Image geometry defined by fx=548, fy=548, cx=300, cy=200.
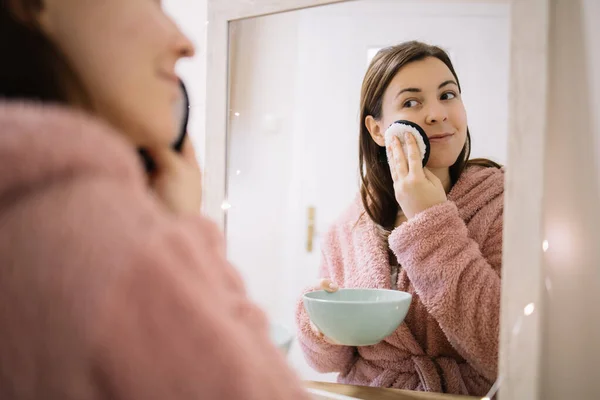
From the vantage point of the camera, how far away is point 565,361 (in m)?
0.61

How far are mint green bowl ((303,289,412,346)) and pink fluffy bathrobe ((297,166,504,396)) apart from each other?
0.02 meters

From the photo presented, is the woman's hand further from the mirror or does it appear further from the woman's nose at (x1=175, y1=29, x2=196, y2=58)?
the mirror

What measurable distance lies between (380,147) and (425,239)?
0.13 metres

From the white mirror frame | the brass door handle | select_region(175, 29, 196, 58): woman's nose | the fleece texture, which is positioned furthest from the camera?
the brass door handle

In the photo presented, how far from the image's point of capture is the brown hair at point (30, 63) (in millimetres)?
298

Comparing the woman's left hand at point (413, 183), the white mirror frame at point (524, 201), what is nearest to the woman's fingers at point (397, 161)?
the woman's left hand at point (413, 183)

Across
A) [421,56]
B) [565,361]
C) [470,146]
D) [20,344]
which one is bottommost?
[565,361]

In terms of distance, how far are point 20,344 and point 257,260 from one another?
1.78ft

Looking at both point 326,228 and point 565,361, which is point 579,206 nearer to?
point 565,361

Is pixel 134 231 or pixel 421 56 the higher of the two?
pixel 421 56

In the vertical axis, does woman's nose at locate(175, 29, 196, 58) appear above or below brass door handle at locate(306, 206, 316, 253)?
above

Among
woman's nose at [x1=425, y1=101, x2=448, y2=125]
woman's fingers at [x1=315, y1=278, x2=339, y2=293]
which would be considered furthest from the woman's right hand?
woman's nose at [x1=425, y1=101, x2=448, y2=125]

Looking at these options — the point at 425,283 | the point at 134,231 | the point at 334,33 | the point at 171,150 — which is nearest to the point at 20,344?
the point at 134,231

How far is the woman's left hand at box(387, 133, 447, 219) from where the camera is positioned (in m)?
0.62
